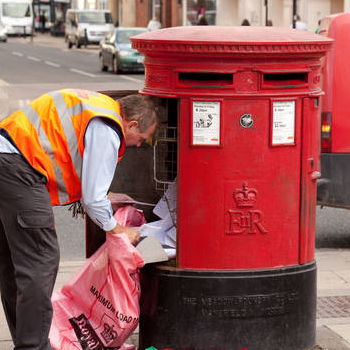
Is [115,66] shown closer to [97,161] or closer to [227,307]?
[227,307]

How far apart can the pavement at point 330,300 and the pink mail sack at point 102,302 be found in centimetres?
41

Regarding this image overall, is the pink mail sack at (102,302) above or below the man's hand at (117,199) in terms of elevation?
below

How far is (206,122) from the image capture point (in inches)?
160

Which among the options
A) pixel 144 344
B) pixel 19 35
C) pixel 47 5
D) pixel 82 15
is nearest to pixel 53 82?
pixel 144 344

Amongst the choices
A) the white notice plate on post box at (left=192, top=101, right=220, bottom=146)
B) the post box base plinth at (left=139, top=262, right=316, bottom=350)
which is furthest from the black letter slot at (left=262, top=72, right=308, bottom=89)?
the post box base plinth at (left=139, top=262, right=316, bottom=350)

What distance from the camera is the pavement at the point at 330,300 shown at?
463 cm

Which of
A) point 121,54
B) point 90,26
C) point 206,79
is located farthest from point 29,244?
point 90,26

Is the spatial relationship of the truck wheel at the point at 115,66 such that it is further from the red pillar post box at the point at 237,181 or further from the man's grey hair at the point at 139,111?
the man's grey hair at the point at 139,111

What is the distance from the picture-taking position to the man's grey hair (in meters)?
3.99

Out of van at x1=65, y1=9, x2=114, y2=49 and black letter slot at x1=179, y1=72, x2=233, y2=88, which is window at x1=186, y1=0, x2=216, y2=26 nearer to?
van at x1=65, y1=9, x2=114, y2=49

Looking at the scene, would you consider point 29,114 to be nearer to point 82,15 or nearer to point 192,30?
point 192,30

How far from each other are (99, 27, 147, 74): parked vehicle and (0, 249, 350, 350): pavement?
20641 mm

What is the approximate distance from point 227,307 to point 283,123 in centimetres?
89

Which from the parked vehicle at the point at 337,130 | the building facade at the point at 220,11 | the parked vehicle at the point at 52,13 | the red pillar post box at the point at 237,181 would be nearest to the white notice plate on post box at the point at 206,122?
the red pillar post box at the point at 237,181
